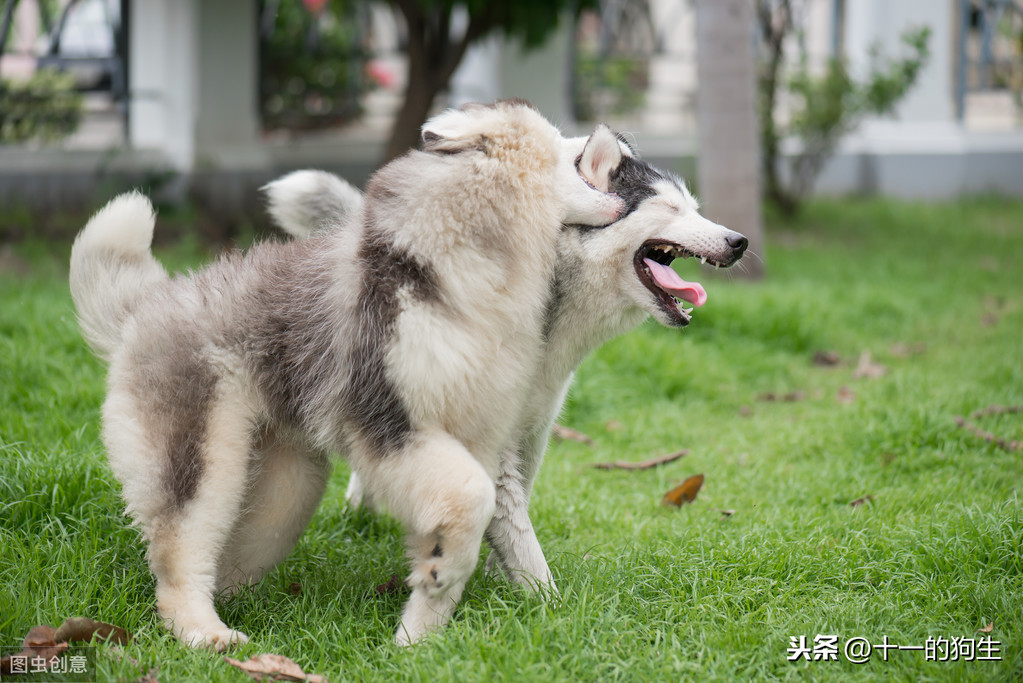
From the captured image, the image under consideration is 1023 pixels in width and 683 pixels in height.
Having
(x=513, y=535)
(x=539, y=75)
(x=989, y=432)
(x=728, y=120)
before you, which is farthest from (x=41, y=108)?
(x=989, y=432)

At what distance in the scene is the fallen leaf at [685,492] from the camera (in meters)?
3.91

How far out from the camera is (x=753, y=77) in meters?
7.19

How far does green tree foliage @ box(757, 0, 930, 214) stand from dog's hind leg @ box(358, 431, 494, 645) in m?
8.35

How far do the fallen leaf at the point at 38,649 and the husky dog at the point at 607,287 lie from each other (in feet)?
4.11

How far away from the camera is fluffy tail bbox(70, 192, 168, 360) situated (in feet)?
9.63

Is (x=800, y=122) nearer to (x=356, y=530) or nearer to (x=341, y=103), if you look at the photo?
(x=341, y=103)

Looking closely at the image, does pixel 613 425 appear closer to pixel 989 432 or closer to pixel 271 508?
pixel 989 432

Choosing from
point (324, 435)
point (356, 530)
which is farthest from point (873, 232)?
point (324, 435)

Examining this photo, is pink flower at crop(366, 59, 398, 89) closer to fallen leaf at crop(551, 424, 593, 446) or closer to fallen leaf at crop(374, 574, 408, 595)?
fallen leaf at crop(551, 424, 593, 446)

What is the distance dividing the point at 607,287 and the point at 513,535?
81 centimetres

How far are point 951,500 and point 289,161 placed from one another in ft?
26.6

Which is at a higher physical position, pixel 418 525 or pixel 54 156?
pixel 54 156

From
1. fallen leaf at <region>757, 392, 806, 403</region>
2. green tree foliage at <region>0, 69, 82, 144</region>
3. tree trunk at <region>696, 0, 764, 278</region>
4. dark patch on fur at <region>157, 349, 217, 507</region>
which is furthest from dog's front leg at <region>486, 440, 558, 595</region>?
green tree foliage at <region>0, 69, 82, 144</region>

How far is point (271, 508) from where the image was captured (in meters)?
2.99
